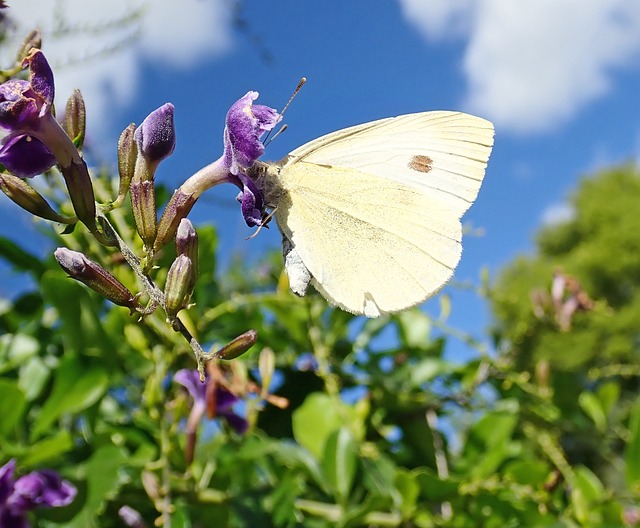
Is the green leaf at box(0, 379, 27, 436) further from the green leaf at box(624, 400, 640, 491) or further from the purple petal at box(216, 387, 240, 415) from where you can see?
the green leaf at box(624, 400, 640, 491)

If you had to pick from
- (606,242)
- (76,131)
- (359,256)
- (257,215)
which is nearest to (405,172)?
(359,256)

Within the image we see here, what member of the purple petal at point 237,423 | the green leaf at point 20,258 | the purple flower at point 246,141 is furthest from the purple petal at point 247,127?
the green leaf at point 20,258

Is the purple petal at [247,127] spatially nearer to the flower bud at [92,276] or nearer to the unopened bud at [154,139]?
the unopened bud at [154,139]

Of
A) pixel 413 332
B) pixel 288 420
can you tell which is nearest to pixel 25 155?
pixel 288 420

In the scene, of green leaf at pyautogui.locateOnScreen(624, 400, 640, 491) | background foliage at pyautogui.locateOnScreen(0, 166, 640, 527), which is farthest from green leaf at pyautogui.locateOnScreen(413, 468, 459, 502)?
green leaf at pyautogui.locateOnScreen(624, 400, 640, 491)

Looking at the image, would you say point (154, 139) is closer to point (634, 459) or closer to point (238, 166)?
point (238, 166)

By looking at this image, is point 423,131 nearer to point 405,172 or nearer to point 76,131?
point 405,172
